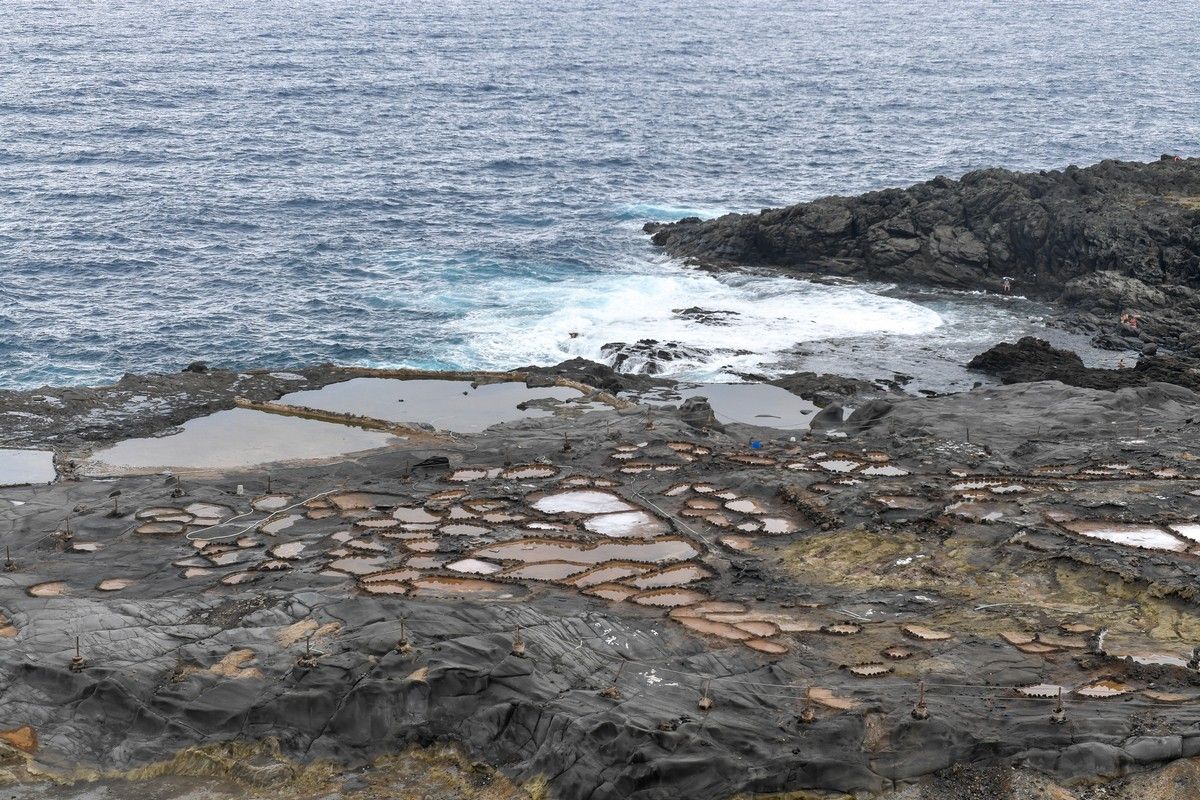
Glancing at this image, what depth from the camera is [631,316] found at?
77.6m

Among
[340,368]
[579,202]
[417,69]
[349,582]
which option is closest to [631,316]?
[340,368]

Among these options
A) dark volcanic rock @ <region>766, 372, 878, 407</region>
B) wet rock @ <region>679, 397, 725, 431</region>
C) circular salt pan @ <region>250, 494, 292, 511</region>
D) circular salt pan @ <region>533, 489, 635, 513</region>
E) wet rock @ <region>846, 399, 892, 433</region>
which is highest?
circular salt pan @ <region>533, 489, 635, 513</region>

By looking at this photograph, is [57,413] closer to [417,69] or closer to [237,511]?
[237,511]

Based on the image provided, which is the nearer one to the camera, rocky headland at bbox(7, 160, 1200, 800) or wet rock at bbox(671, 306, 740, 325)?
rocky headland at bbox(7, 160, 1200, 800)

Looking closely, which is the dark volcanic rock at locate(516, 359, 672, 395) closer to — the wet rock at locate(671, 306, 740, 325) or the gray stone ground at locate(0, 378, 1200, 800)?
the wet rock at locate(671, 306, 740, 325)

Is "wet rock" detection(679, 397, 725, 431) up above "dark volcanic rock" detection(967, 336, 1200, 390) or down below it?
above

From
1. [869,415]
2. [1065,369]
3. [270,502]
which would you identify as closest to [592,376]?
[869,415]

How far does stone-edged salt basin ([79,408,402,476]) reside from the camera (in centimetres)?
5069

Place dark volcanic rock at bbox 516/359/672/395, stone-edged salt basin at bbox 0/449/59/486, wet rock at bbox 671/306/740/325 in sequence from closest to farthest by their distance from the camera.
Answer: stone-edged salt basin at bbox 0/449/59/486
dark volcanic rock at bbox 516/359/672/395
wet rock at bbox 671/306/740/325

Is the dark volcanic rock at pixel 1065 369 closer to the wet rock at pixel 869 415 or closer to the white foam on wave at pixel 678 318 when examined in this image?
the white foam on wave at pixel 678 318

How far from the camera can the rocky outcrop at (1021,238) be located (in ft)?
253

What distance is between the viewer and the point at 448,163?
12031 centimetres

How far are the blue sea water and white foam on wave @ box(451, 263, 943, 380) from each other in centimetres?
26

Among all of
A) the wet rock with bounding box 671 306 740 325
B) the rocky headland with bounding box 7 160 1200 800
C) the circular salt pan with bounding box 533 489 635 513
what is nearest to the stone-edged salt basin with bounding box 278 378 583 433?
the rocky headland with bounding box 7 160 1200 800
